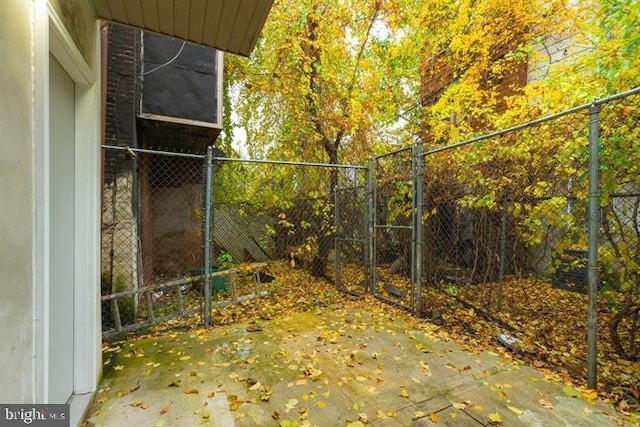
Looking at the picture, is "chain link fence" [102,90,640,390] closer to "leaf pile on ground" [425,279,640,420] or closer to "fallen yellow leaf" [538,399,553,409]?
"leaf pile on ground" [425,279,640,420]

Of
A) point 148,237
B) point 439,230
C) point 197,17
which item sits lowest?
point 148,237

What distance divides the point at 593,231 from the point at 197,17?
3499mm

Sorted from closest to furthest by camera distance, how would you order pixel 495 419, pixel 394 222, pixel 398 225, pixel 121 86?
pixel 495 419
pixel 121 86
pixel 398 225
pixel 394 222

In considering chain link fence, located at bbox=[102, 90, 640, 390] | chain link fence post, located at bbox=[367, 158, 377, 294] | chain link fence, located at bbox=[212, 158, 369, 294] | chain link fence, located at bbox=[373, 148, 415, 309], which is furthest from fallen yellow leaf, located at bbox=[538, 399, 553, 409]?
chain link fence, located at bbox=[212, 158, 369, 294]

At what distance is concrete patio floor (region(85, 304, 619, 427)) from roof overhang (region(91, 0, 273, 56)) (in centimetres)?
296

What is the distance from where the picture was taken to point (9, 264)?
117 centimetres

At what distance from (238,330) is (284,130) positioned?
4.85 meters

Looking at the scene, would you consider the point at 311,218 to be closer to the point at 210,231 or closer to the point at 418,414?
the point at 210,231

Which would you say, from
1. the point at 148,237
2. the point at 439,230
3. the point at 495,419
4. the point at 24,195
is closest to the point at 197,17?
the point at 24,195

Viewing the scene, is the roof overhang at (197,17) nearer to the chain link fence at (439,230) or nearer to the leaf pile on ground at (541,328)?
the chain link fence at (439,230)

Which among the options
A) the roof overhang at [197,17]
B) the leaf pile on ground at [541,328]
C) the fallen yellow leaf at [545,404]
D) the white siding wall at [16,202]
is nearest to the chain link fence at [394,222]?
the leaf pile on ground at [541,328]

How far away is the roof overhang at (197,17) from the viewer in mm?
2279

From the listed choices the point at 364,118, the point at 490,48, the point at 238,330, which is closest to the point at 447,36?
the point at 490,48

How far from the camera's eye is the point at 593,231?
2.31m
